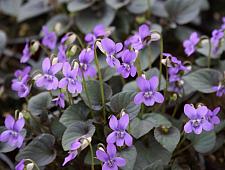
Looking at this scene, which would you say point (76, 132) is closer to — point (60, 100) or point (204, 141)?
point (60, 100)

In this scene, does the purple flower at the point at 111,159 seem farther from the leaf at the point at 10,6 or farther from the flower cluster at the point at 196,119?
the leaf at the point at 10,6

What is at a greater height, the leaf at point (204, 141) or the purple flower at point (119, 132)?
the purple flower at point (119, 132)

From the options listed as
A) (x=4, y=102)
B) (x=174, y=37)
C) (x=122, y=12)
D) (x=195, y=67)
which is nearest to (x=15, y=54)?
(x=4, y=102)

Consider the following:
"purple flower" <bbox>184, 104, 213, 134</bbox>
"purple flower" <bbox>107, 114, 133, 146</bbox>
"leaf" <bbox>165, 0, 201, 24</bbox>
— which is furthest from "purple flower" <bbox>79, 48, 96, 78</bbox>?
"leaf" <bbox>165, 0, 201, 24</bbox>

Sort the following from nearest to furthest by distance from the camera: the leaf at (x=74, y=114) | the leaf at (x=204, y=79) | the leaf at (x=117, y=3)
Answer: the leaf at (x=74, y=114)
the leaf at (x=204, y=79)
the leaf at (x=117, y=3)

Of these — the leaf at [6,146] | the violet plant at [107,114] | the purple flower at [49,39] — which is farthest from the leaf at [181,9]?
the leaf at [6,146]

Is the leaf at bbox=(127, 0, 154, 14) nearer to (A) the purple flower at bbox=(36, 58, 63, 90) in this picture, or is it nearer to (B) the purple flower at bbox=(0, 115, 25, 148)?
(A) the purple flower at bbox=(36, 58, 63, 90)
